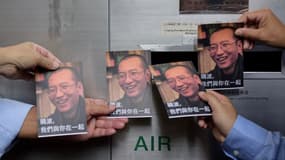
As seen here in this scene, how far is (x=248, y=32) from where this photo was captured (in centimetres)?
108

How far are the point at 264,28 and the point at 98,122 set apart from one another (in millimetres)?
466

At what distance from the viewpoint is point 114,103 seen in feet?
3.60

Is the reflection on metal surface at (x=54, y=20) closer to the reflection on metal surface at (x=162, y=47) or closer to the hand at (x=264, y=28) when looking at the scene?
the reflection on metal surface at (x=162, y=47)

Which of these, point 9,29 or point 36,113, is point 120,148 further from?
point 9,29

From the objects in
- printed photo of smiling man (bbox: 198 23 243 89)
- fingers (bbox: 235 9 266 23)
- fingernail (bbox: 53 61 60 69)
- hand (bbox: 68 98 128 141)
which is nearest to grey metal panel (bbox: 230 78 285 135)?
printed photo of smiling man (bbox: 198 23 243 89)

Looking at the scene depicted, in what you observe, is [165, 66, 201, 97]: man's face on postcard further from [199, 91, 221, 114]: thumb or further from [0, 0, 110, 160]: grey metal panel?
[0, 0, 110, 160]: grey metal panel

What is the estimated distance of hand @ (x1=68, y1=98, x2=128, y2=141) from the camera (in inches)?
43.9

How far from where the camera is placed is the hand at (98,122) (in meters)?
1.12

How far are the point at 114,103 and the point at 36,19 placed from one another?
29 cm

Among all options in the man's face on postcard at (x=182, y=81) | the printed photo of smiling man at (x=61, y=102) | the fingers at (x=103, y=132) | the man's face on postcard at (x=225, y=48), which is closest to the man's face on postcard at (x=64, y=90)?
the printed photo of smiling man at (x=61, y=102)

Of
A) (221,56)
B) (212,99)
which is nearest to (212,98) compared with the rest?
(212,99)

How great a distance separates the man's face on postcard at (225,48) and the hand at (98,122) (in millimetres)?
274

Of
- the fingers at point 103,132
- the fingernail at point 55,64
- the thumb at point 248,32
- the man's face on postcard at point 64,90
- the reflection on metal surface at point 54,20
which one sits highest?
the reflection on metal surface at point 54,20

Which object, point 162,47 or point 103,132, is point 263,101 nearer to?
point 162,47
